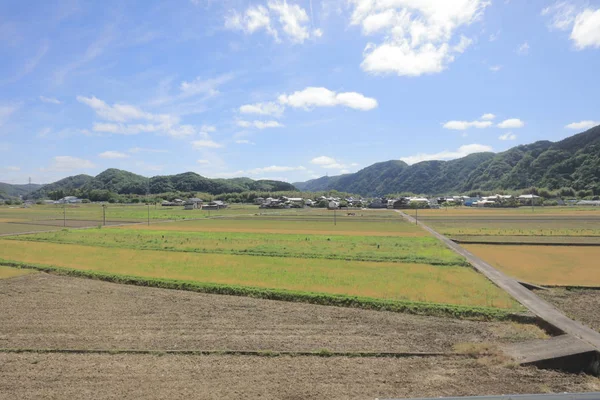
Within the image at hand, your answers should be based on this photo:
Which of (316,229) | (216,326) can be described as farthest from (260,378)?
(316,229)

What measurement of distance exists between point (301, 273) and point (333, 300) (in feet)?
17.6

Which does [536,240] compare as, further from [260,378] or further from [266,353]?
[260,378]

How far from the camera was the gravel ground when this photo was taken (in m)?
12.5

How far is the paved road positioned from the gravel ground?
0.43 meters

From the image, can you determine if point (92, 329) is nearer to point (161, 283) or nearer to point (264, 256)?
point (161, 283)

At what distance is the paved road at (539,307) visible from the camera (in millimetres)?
10680

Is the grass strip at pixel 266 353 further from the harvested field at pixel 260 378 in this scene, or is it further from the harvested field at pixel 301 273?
the harvested field at pixel 301 273

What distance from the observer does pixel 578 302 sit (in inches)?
571

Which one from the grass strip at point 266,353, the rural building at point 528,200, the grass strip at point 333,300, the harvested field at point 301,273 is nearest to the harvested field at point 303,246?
the harvested field at point 301,273

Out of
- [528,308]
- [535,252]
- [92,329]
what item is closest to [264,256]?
[92,329]

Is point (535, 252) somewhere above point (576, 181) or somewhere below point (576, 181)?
below

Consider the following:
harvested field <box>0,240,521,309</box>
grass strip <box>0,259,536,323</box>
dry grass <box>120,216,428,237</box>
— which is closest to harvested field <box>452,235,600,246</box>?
dry grass <box>120,216,428,237</box>

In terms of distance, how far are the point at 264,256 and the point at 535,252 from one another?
67.0 ft

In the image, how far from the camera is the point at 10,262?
23.2 metres
